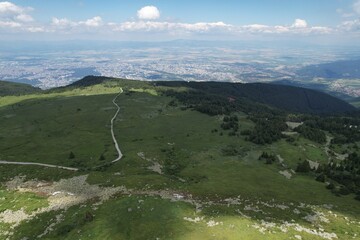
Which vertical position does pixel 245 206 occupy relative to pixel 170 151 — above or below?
above

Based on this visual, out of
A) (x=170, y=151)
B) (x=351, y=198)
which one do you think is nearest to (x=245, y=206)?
(x=351, y=198)

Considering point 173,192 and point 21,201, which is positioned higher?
point 173,192

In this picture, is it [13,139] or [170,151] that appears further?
[13,139]

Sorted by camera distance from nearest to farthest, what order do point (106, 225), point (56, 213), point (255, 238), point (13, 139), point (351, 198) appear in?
1. point (255, 238)
2. point (106, 225)
3. point (56, 213)
4. point (351, 198)
5. point (13, 139)

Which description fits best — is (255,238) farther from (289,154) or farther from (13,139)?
(13,139)

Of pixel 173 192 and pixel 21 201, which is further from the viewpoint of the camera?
pixel 21 201

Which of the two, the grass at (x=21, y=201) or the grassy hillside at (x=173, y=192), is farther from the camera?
the grass at (x=21, y=201)

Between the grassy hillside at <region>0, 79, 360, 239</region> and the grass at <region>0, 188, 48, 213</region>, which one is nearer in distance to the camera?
the grassy hillside at <region>0, 79, 360, 239</region>

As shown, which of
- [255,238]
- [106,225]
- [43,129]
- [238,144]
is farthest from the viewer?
[43,129]
